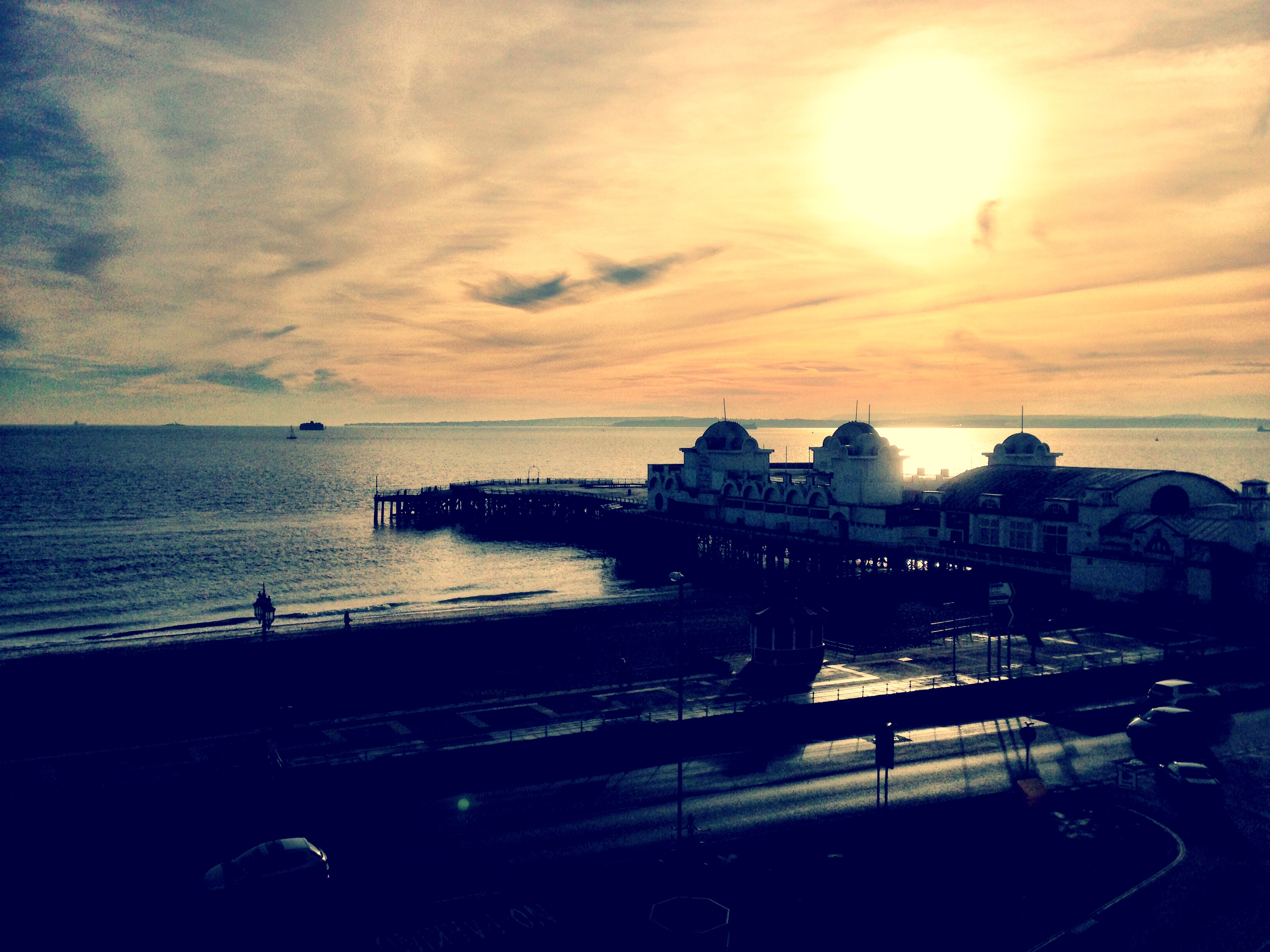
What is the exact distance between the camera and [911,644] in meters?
44.1

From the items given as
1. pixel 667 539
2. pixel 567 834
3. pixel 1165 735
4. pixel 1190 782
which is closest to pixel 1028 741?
pixel 1190 782

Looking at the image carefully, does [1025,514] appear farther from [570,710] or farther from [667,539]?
[570,710]

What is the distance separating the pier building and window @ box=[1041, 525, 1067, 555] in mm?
71

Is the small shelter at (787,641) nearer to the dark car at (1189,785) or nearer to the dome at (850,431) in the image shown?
the dark car at (1189,785)

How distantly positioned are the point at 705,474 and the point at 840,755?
5934 centimetres

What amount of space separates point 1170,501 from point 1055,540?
6881 mm

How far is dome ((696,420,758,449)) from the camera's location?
88062 mm

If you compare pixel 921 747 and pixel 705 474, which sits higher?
pixel 705 474

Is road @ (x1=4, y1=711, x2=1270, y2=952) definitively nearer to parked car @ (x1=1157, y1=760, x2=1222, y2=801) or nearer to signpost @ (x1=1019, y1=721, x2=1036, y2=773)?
signpost @ (x1=1019, y1=721, x2=1036, y2=773)

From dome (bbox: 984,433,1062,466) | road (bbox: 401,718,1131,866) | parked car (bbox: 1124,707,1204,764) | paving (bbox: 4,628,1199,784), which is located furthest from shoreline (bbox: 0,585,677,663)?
dome (bbox: 984,433,1062,466)

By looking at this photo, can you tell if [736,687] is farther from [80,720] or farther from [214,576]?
[214,576]

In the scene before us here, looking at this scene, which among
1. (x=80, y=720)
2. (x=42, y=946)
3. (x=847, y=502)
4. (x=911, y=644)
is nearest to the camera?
(x=42, y=946)

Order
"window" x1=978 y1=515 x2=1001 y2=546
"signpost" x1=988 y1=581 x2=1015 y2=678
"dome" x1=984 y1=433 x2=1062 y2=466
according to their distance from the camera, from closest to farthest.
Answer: "signpost" x1=988 y1=581 x2=1015 y2=678 < "window" x1=978 y1=515 x2=1001 y2=546 < "dome" x1=984 y1=433 x2=1062 y2=466

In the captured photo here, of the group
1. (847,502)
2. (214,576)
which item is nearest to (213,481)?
(214,576)
